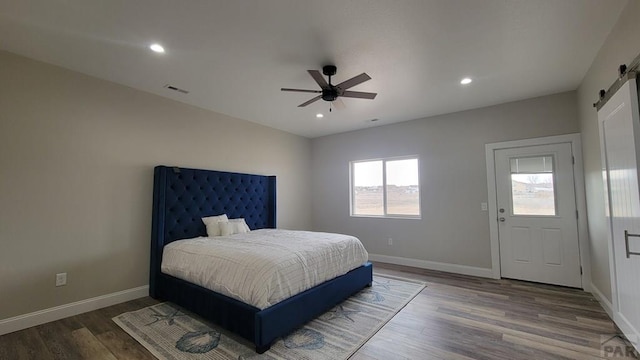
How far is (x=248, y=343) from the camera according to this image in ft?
7.68

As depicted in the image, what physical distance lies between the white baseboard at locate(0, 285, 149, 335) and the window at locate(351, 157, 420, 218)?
3922mm

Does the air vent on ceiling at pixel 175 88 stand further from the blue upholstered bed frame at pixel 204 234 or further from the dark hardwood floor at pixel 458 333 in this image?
the dark hardwood floor at pixel 458 333

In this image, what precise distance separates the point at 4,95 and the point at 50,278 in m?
1.86

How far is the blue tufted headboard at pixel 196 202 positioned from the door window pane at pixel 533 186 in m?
3.99

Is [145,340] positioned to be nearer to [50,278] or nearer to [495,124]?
[50,278]

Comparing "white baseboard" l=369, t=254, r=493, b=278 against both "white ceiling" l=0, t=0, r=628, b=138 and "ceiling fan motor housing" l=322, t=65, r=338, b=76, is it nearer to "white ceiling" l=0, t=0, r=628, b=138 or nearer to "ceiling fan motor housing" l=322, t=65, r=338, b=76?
"white ceiling" l=0, t=0, r=628, b=138

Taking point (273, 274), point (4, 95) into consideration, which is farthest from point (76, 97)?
point (273, 274)

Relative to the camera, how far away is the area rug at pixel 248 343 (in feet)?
7.17

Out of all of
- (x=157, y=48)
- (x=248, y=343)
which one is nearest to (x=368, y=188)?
Answer: (x=248, y=343)

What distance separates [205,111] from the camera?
13.9 ft

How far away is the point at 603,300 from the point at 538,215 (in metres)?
1.20

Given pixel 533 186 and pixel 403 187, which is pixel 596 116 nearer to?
pixel 533 186

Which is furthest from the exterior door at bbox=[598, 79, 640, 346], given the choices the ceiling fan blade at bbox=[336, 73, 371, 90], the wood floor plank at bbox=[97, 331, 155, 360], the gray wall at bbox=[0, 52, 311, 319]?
the gray wall at bbox=[0, 52, 311, 319]

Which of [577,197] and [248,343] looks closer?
[248,343]
